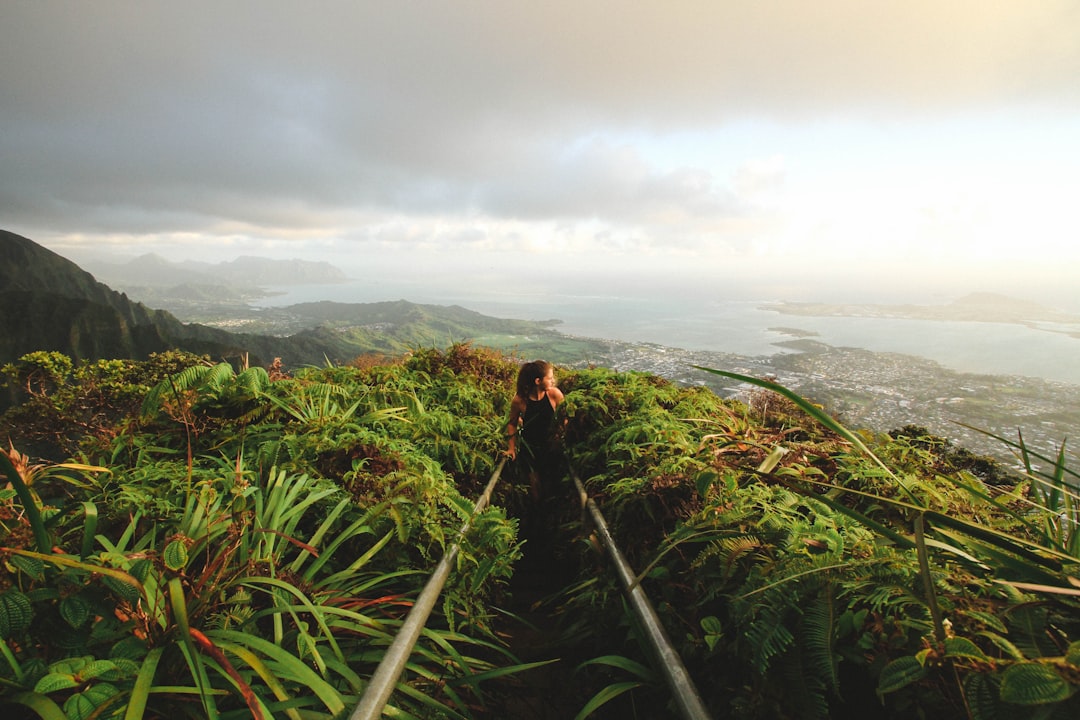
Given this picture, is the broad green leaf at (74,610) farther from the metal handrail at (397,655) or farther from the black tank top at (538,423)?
the black tank top at (538,423)

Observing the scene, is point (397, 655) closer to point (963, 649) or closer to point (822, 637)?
point (822, 637)

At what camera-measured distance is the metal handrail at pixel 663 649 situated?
1.17 meters

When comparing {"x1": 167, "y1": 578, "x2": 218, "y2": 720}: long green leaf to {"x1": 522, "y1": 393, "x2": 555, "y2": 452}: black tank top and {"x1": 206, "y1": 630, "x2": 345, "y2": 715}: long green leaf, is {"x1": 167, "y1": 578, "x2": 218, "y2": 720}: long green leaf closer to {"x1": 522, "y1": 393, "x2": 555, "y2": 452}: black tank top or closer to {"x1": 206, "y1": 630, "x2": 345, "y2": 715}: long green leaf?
{"x1": 206, "y1": 630, "x2": 345, "y2": 715}: long green leaf

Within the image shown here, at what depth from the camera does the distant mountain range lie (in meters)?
48.5

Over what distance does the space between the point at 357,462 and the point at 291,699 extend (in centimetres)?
125

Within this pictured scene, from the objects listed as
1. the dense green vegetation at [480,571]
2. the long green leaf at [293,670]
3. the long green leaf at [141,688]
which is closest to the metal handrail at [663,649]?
the dense green vegetation at [480,571]

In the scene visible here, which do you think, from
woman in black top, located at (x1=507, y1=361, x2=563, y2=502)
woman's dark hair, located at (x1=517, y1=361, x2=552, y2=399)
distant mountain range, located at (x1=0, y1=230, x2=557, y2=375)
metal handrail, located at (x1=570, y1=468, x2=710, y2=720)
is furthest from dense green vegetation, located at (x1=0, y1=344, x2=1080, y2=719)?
distant mountain range, located at (x1=0, y1=230, x2=557, y2=375)

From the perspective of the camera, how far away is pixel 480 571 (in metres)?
1.98

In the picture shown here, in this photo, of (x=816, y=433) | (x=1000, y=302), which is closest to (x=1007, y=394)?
(x=816, y=433)

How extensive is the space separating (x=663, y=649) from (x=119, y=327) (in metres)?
76.0

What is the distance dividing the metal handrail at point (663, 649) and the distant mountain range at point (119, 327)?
4.43 metres

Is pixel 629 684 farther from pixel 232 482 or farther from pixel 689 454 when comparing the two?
pixel 232 482

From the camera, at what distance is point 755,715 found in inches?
45.2

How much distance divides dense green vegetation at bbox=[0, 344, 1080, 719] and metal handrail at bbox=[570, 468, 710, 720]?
0.11m
